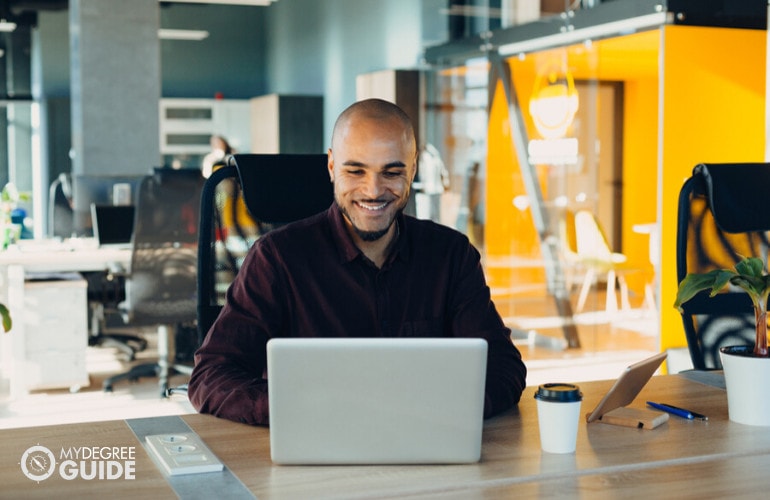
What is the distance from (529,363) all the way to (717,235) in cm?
436

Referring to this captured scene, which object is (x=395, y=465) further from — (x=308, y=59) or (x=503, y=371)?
(x=308, y=59)

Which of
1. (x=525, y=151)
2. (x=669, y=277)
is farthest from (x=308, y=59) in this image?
(x=669, y=277)

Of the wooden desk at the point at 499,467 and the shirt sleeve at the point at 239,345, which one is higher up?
the shirt sleeve at the point at 239,345

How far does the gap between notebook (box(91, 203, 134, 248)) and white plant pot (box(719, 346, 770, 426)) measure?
4.74 metres

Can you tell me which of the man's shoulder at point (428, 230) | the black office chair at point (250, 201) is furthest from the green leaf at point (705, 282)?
the black office chair at point (250, 201)

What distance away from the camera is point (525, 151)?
8125 mm

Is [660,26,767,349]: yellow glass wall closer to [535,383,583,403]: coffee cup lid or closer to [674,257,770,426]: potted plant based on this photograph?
[674,257,770,426]: potted plant

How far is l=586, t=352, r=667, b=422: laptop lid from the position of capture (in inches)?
71.6

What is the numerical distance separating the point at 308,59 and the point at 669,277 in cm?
738

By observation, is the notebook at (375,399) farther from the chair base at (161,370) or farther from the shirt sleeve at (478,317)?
the chair base at (161,370)

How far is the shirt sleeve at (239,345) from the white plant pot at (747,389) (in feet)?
2.78

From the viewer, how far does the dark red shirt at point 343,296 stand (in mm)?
2084

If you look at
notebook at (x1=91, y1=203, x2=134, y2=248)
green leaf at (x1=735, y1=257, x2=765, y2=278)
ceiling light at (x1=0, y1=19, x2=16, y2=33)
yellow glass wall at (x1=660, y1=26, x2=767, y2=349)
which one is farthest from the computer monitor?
ceiling light at (x1=0, y1=19, x2=16, y2=33)

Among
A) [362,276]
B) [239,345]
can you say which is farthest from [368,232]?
[239,345]
